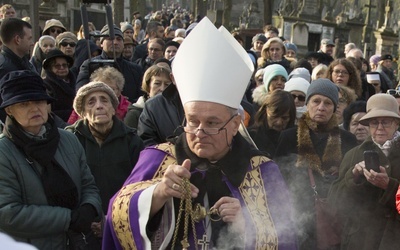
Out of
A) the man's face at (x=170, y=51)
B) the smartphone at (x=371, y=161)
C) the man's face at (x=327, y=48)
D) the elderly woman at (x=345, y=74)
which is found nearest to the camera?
the smartphone at (x=371, y=161)

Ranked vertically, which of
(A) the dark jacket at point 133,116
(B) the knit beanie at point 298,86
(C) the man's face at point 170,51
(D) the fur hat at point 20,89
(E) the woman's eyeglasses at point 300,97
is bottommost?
(A) the dark jacket at point 133,116

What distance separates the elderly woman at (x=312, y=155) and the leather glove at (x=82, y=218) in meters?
1.79

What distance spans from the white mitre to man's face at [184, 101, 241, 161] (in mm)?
39

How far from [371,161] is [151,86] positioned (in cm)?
256

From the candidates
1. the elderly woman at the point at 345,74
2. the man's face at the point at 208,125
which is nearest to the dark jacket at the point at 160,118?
the man's face at the point at 208,125

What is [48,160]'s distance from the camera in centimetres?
355

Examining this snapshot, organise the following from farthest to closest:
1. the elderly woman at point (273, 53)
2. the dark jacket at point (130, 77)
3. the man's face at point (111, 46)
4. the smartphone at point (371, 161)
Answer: the elderly woman at point (273, 53) → the man's face at point (111, 46) → the dark jacket at point (130, 77) → the smartphone at point (371, 161)

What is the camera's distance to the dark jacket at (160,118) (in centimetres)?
461

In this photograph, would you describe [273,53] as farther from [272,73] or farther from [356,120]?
[356,120]

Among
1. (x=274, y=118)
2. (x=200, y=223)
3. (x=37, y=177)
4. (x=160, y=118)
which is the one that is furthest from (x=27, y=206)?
(x=274, y=118)

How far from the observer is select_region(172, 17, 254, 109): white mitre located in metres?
2.72

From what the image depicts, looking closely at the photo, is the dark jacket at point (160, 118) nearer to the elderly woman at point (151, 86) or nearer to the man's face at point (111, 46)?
the elderly woman at point (151, 86)

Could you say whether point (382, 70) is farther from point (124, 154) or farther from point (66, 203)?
point (66, 203)

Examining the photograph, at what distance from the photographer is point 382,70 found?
1075 cm
